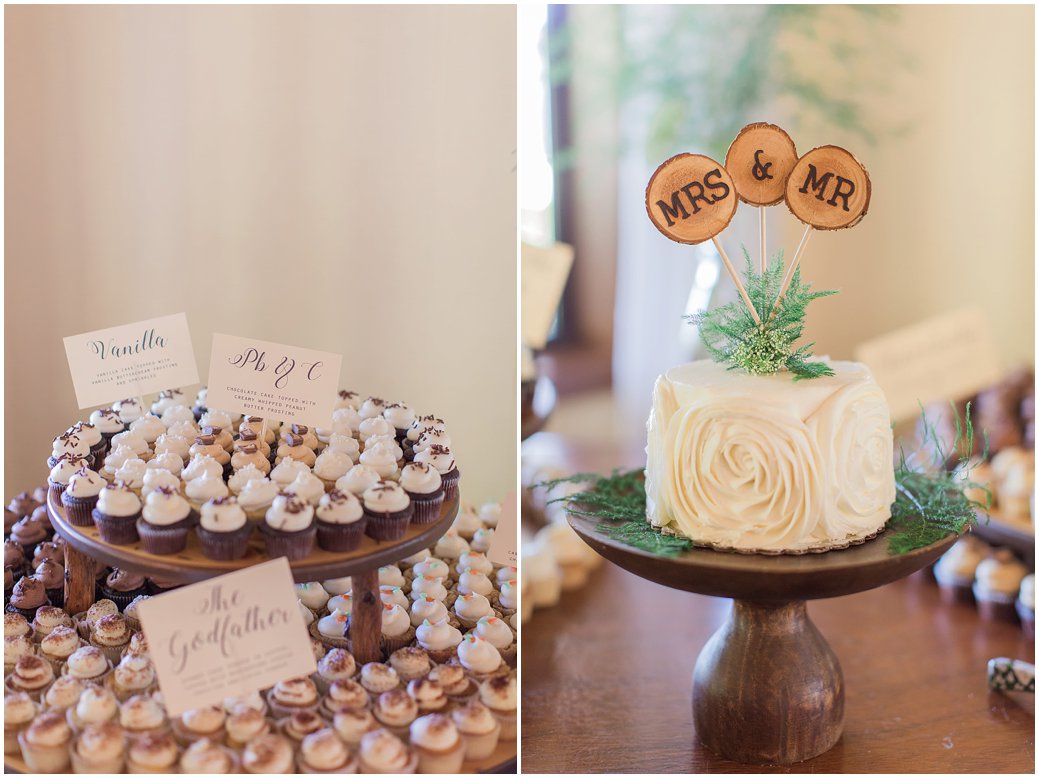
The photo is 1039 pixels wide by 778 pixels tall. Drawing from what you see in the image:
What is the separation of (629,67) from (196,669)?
6.56 ft

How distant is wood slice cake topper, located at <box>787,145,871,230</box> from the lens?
1.14m

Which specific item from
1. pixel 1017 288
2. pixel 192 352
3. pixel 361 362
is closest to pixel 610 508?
pixel 361 362

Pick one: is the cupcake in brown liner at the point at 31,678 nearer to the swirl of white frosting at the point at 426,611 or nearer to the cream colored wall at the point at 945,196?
the swirl of white frosting at the point at 426,611

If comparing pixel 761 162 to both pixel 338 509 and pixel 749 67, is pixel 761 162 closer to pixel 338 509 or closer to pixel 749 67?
pixel 338 509

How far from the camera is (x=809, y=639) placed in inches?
48.3

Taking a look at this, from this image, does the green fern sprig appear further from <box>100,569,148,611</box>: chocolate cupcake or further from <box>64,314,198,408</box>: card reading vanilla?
<box>100,569,148,611</box>: chocolate cupcake

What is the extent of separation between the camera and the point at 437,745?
3.46 feet

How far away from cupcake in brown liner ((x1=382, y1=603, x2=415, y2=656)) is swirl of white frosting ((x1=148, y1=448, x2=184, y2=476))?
300 millimetres

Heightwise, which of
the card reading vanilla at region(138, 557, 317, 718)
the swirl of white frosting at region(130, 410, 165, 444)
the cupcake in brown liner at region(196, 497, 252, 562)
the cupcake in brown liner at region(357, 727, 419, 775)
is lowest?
the cupcake in brown liner at region(357, 727, 419, 775)

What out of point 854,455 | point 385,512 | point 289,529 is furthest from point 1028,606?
point 289,529

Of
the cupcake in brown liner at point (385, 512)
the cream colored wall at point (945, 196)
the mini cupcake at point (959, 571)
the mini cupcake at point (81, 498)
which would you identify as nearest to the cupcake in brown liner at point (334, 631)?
the cupcake in brown liner at point (385, 512)

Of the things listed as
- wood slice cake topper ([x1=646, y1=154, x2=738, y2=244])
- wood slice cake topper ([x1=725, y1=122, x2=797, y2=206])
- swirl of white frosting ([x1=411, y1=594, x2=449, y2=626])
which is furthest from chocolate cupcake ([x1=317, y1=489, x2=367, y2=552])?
wood slice cake topper ([x1=725, y1=122, x2=797, y2=206])

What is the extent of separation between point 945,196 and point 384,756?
2.30 metres

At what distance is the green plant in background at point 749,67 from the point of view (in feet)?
8.25
